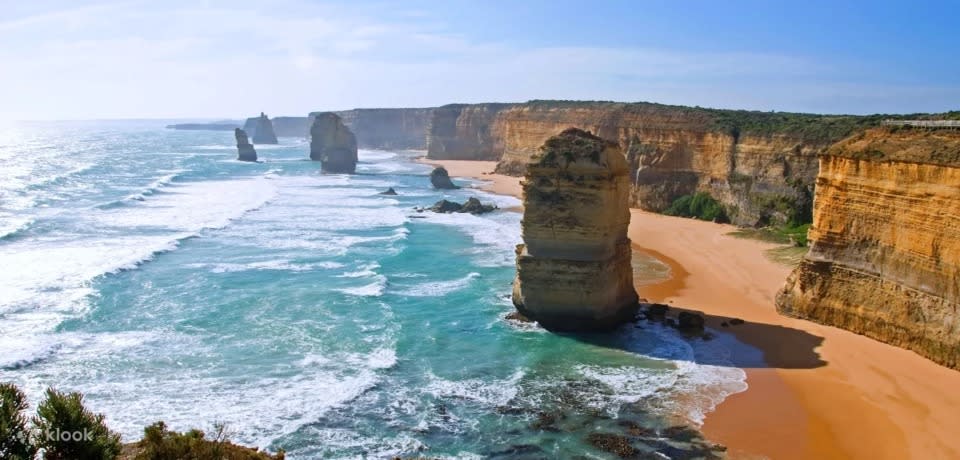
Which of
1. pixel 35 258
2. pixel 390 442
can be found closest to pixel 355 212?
pixel 35 258

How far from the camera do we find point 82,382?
17.8 meters

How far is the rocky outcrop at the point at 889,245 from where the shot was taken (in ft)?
59.9

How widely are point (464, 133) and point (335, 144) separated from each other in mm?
23002

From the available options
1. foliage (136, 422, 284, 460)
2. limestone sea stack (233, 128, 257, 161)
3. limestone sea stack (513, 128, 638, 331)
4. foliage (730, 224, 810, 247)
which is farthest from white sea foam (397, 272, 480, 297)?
limestone sea stack (233, 128, 257, 161)

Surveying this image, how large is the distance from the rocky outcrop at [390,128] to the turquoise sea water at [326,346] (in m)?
88.8

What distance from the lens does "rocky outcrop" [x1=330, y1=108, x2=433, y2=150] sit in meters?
128

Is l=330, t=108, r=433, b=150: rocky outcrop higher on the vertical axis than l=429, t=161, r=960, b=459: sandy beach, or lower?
higher

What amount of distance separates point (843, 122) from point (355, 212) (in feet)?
98.6

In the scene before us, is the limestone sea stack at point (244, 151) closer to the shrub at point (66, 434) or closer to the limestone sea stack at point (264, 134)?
the limestone sea stack at point (264, 134)

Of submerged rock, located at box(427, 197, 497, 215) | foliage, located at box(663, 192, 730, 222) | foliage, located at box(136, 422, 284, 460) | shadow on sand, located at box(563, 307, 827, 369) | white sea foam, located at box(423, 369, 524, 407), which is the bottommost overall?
white sea foam, located at box(423, 369, 524, 407)

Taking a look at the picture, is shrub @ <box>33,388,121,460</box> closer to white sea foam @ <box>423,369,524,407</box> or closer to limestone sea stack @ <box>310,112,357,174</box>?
white sea foam @ <box>423,369,524,407</box>

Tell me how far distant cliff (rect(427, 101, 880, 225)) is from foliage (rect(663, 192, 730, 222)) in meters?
0.49

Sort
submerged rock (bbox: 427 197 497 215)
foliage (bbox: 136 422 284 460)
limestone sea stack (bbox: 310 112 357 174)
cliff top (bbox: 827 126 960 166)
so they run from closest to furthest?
foliage (bbox: 136 422 284 460)
cliff top (bbox: 827 126 960 166)
submerged rock (bbox: 427 197 497 215)
limestone sea stack (bbox: 310 112 357 174)

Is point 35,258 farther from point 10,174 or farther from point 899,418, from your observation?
point 10,174
